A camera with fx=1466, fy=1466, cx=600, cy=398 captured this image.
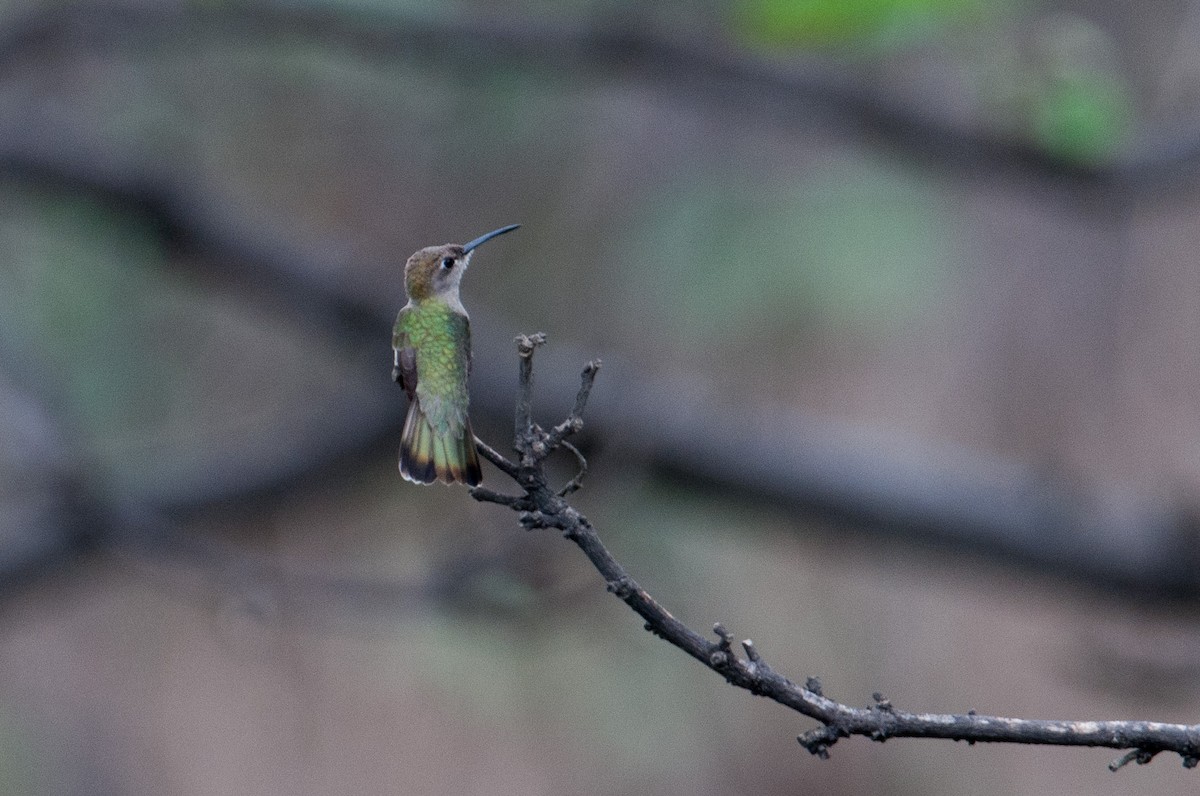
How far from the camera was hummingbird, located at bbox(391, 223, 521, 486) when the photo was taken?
165cm

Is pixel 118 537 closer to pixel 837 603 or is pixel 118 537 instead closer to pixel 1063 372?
pixel 837 603

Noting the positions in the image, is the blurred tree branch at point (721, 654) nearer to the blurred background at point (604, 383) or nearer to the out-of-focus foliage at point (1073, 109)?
the blurred background at point (604, 383)

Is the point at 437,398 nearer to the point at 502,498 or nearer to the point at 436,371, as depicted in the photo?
the point at 436,371

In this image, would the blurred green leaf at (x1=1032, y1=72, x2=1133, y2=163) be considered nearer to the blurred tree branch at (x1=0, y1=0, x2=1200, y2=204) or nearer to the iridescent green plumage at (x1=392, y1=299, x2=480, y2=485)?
the blurred tree branch at (x1=0, y1=0, x2=1200, y2=204)

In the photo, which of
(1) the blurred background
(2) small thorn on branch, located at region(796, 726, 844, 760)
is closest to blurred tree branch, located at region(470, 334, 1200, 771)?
(2) small thorn on branch, located at region(796, 726, 844, 760)

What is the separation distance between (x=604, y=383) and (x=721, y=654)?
17.9ft

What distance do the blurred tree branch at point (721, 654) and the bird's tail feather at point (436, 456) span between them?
0.19ft

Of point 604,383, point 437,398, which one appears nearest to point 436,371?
point 437,398

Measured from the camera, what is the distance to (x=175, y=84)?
866cm

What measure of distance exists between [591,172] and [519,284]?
49.3 inches

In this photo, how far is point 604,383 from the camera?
22.9 ft

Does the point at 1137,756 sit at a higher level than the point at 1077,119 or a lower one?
lower

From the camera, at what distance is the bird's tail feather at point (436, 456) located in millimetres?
A: 1628

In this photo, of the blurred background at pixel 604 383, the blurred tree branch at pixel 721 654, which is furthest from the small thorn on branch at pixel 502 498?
the blurred background at pixel 604 383
